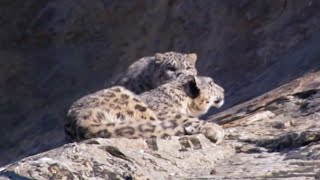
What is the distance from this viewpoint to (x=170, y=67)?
46.4 feet

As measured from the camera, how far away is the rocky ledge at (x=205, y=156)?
6.56 metres

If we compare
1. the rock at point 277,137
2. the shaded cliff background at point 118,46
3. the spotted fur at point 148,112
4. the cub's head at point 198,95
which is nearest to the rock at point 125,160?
the rock at point 277,137

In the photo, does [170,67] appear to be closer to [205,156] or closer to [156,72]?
[156,72]

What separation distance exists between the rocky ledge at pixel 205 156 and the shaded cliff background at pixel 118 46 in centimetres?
455

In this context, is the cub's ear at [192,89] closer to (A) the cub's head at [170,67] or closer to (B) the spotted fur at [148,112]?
(B) the spotted fur at [148,112]

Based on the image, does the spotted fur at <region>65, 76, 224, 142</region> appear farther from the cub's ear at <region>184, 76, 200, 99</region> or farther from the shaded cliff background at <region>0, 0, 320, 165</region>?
the shaded cliff background at <region>0, 0, 320, 165</region>

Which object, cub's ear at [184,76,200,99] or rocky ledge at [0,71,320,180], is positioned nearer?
rocky ledge at [0,71,320,180]

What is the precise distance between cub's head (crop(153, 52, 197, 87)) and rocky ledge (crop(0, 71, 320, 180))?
14.3ft

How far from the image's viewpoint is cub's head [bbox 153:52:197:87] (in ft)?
45.6

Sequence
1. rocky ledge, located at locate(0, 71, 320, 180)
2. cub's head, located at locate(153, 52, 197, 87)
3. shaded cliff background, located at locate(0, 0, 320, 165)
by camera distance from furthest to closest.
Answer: shaded cliff background, located at locate(0, 0, 320, 165) → cub's head, located at locate(153, 52, 197, 87) → rocky ledge, located at locate(0, 71, 320, 180)

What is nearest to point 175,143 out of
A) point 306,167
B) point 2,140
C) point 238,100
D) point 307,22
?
point 306,167

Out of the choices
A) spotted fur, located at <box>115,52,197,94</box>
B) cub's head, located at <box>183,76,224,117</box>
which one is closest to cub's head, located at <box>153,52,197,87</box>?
spotted fur, located at <box>115,52,197,94</box>

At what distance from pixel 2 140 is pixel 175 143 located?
12399 millimetres

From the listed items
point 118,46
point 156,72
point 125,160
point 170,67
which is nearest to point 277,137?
point 125,160
